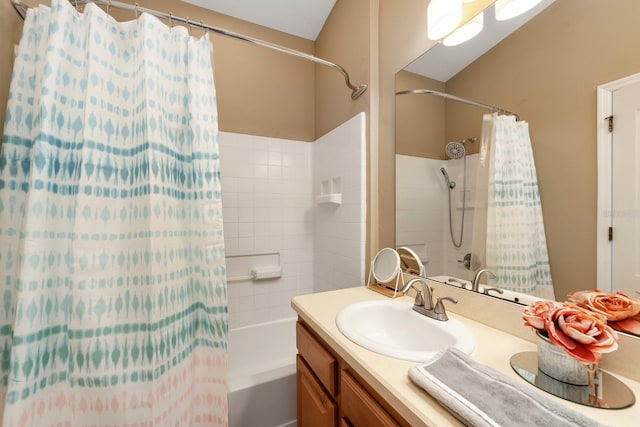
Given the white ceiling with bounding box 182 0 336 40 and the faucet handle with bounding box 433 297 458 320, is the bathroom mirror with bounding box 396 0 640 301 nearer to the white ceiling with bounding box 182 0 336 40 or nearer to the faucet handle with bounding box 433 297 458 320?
the faucet handle with bounding box 433 297 458 320

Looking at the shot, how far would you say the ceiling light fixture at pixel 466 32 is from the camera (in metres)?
0.96

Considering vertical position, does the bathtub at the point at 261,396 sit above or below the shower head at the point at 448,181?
below

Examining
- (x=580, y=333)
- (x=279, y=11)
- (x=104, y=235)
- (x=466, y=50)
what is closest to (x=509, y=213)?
(x=580, y=333)

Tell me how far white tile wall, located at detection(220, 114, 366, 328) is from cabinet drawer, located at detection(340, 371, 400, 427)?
797mm

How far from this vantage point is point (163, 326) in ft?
2.90

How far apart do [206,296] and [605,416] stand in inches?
44.3

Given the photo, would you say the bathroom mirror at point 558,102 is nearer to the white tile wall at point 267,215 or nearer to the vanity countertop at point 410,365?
the vanity countertop at point 410,365

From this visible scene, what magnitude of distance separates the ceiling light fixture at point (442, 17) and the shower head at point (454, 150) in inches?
18.9

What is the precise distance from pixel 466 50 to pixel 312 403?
1.56 meters

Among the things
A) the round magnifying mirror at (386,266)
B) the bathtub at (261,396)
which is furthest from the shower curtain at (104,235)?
the round magnifying mirror at (386,266)

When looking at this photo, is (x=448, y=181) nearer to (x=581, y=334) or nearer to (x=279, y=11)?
(x=581, y=334)

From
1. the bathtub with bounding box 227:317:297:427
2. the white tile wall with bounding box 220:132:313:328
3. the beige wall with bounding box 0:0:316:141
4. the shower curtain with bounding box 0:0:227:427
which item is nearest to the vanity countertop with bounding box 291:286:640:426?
the shower curtain with bounding box 0:0:227:427

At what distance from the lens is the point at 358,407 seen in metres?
0.70

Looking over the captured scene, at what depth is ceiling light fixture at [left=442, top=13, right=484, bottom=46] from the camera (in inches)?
37.8
